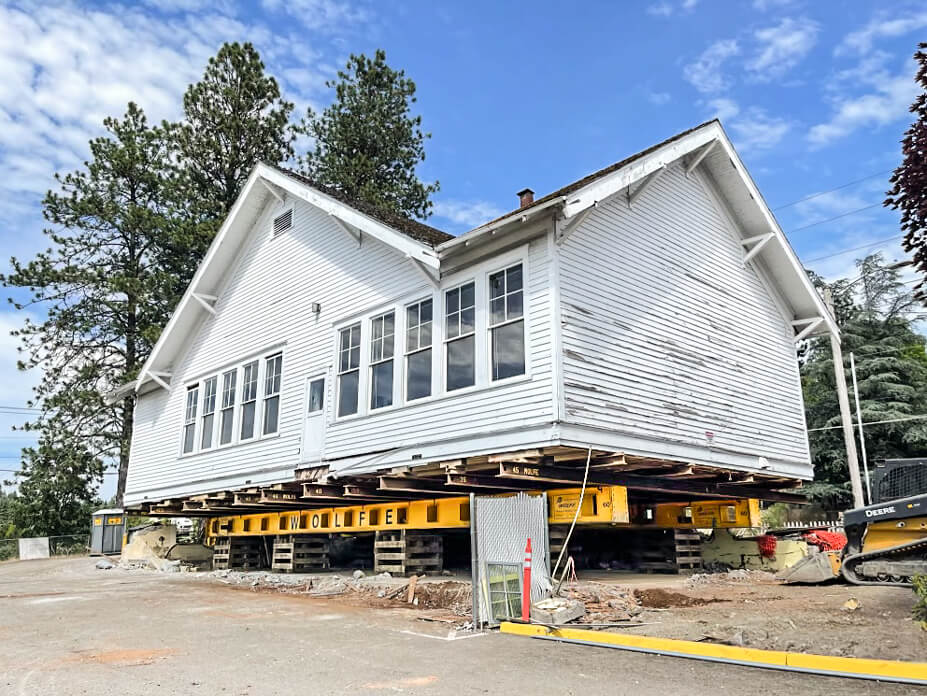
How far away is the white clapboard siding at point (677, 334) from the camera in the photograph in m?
11.2

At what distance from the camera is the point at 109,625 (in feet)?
31.5

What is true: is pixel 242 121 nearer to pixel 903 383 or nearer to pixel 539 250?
pixel 539 250

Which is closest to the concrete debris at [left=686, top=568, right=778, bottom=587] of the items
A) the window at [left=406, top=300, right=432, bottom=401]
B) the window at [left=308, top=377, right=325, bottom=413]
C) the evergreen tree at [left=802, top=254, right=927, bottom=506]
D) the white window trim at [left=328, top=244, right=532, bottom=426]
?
the white window trim at [left=328, top=244, right=532, bottom=426]

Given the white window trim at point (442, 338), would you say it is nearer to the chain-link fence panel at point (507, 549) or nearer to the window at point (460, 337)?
the window at point (460, 337)

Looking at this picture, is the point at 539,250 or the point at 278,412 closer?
the point at 539,250

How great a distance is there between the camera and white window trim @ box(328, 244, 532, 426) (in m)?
11.2

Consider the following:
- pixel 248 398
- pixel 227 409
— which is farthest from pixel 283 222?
pixel 227 409

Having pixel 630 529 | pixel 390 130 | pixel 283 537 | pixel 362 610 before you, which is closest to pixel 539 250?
pixel 362 610

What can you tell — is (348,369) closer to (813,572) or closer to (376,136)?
(813,572)

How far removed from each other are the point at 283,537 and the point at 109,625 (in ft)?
26.3

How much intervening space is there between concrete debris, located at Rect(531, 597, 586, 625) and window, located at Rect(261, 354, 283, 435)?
9168 millimetres

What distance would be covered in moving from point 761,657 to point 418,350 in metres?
7.87

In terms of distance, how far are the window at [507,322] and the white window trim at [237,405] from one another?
6.51 meters

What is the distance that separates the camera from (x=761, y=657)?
605cm
